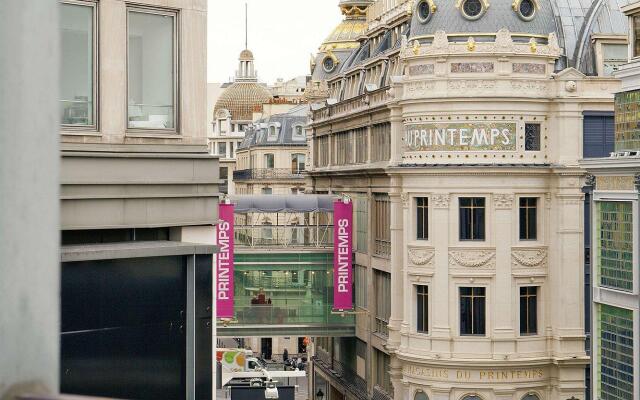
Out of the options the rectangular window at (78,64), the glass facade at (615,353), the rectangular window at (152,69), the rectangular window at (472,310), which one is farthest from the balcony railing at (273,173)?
the rectangular window at (78,64)

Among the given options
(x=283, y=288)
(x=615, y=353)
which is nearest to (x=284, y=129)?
(x=283, y=288)

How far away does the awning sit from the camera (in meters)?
64.7

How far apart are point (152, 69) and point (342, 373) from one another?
2186 inches

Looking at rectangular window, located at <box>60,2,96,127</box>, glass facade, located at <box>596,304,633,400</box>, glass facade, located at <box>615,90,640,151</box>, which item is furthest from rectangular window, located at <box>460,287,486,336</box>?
rectangular window, located at <box>60,2,96,127</box>

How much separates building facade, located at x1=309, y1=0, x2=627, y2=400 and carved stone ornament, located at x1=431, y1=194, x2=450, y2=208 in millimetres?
83

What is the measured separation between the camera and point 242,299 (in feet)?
205

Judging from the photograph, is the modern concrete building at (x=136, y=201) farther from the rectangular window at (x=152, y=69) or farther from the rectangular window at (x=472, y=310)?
the rectangular window at (x=472, y=310)

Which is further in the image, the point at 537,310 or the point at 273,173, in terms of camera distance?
the point at 273,173

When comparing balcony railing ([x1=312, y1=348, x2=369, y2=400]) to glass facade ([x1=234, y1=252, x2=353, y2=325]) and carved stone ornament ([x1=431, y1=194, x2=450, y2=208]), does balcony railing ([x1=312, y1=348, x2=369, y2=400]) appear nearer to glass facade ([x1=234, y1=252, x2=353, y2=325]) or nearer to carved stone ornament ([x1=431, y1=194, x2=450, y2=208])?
glass facade ([x1=234, y1=252, x2=353, y2=325])

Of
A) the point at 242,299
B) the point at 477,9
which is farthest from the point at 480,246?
the point at 242,299

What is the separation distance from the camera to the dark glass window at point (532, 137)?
53.1 m

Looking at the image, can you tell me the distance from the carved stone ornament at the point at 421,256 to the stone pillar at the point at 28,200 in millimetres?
48636

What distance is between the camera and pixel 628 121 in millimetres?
37562

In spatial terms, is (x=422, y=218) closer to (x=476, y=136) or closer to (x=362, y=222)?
(x=476, y=136)
